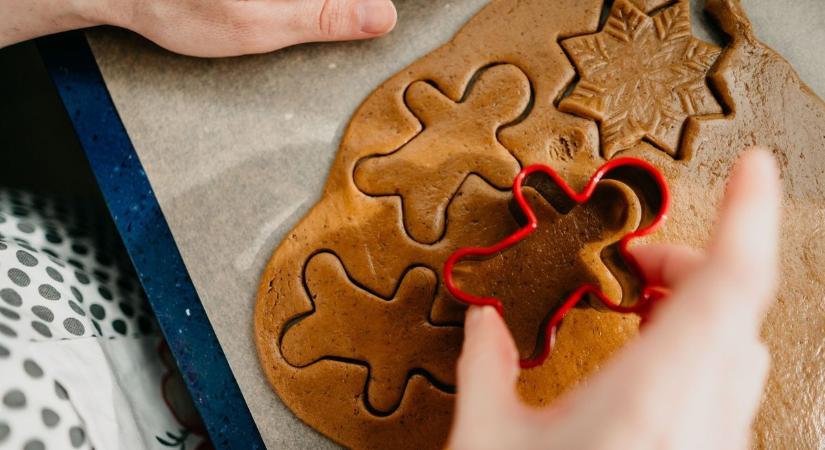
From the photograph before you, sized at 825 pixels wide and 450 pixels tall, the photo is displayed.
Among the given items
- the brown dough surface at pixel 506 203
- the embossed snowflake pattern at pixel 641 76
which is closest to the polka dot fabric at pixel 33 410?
the brown dough surface at pixel 506 203

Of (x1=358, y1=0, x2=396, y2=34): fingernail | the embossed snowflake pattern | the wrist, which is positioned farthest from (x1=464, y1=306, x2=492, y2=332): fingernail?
the wrist

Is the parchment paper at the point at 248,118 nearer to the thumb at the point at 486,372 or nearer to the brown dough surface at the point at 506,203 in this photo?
the brown dough surface at the point at 506,203

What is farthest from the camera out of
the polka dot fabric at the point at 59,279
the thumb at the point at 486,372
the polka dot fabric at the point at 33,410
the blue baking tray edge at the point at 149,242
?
the blue baking tray edge at the point at 149,242

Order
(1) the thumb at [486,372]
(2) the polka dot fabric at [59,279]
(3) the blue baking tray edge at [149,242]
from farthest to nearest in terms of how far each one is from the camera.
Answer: (3) the blue baking tray edge at [149,242] → (2) the polka dot fabric at [59,279] → (1) the thumb at [486,372]

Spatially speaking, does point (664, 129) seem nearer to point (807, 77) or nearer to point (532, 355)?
point (807, 77)

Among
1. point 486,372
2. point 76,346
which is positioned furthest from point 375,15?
point 76,346

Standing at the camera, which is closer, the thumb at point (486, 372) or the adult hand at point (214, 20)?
the thumb at point (486, 372)

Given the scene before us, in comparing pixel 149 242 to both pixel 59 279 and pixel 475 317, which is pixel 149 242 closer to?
pixel 59 279

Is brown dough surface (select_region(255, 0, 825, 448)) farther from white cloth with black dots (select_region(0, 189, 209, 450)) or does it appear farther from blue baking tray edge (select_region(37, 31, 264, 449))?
white cloth with black dots (select_region(0, 189, 209, 450))
